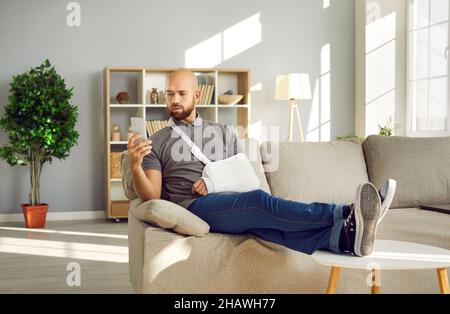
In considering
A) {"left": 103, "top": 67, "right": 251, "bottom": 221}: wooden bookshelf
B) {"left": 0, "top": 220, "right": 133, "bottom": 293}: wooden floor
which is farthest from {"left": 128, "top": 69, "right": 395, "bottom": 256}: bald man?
{"left": 103, "top": 67, "right": 251, "bottom": 221}: wooden bookshelf

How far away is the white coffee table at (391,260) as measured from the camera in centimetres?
214

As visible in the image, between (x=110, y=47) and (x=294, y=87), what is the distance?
75.6 inches

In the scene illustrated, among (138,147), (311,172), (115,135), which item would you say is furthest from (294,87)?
(138,147)

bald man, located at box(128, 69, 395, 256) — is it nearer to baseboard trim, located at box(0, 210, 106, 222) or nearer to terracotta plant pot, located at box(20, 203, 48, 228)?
terracotta plant pot, located at box(20, 203, 48, 228)

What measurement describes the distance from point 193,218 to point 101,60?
397 cm

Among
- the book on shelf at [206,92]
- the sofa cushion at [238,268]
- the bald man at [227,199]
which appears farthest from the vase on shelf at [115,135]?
the sofa cushion at [238,268]

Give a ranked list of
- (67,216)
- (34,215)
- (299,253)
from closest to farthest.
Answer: (299,253) → (34,215) → (67,216)

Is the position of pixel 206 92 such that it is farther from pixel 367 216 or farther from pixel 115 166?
pixel 367 216

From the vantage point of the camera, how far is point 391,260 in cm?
219

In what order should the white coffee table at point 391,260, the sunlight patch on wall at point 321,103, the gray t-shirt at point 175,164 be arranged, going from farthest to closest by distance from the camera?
the sunlight patch on wall at point 321,103, the gray t-shirt at point 175,164, the white coffee table at point 391,260

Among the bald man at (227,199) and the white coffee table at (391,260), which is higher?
the bald man at (227,199)

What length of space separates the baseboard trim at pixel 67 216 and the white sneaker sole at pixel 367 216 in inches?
174

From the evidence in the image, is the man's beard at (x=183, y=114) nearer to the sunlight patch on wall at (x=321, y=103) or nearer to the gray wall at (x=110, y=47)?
the gray wall at (x=110, y=47)
